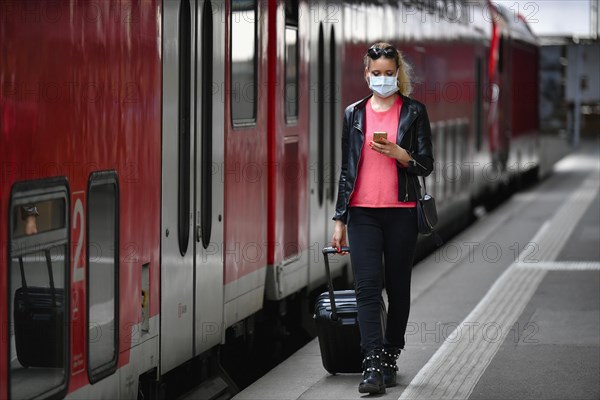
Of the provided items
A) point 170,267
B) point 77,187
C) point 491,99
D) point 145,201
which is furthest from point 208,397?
point 491,99

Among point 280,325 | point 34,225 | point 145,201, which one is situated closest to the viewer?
point 34,225

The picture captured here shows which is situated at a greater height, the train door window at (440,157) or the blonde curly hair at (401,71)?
the blonde curly hair at (401,71)

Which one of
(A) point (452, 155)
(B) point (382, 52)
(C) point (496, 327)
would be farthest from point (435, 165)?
(B) point (382, 52)

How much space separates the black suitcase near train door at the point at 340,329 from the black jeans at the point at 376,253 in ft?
1.20

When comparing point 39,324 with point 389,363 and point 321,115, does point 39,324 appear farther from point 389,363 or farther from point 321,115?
point 321,115

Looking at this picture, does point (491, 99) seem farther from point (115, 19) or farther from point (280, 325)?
point (115, 19)

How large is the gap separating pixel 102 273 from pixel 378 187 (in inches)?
72.0

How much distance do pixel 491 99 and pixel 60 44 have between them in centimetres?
1779

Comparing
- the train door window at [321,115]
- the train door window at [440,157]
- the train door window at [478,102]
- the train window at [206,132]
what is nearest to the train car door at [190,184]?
the train window at [206,132]

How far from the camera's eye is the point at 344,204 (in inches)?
288

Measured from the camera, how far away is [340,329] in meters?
7.80

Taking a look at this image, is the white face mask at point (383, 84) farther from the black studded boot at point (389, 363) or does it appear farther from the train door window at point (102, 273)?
the train door window at point (102, 273)

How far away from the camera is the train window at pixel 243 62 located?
8.22 m

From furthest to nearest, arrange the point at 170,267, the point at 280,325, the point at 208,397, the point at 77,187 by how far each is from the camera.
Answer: the point at 280,325, the point at 208,397, the point at 170,267, the point at 77,187
